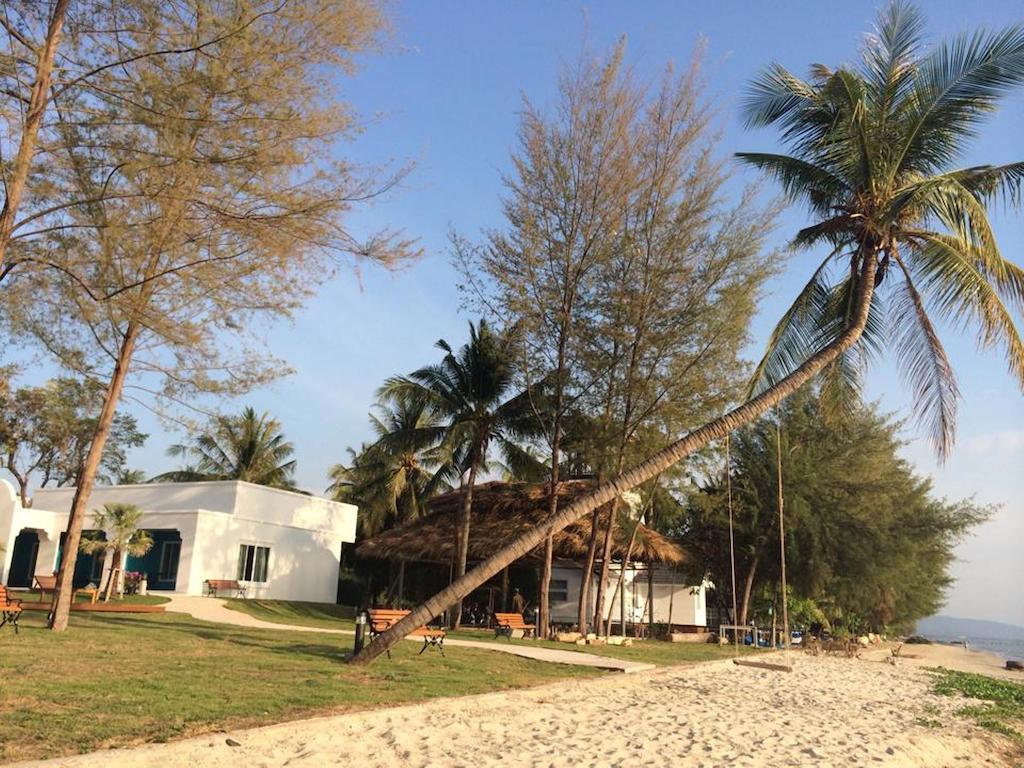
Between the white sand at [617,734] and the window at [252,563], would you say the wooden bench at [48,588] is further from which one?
the white sand at [617,734]

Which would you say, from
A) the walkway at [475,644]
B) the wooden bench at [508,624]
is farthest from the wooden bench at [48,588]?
the wooden bench at [508,624]

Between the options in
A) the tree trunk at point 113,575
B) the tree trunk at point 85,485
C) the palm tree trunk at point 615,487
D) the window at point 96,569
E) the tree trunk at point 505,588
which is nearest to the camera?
the palm tree trunk at point 615,487

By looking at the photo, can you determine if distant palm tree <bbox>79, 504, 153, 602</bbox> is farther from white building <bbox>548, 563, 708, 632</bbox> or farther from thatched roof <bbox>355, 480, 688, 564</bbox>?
white building <bbox>548, 563, 708, 632</bbox>

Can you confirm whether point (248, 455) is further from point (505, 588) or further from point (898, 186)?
point (898, 186)

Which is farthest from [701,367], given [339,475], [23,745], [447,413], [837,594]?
[339,475]

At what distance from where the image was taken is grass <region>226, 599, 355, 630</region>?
72.5 ft

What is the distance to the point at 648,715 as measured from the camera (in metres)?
9.35

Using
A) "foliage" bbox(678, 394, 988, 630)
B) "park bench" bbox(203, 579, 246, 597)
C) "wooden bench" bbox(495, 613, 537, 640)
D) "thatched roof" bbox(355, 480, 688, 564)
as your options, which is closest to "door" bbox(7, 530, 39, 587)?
"park bench" bbox(203, 579, 246, 597)

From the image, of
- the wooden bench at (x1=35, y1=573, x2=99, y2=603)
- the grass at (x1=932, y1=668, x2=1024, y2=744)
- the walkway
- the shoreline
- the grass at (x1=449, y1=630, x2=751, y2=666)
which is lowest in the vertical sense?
the shoreline

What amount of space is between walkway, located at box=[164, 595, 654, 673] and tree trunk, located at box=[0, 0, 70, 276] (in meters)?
10.1

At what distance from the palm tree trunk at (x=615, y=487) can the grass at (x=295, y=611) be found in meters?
10.7

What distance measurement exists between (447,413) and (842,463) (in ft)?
48.8

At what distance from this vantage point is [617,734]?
804cm

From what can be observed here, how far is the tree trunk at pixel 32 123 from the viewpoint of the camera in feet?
28.6
